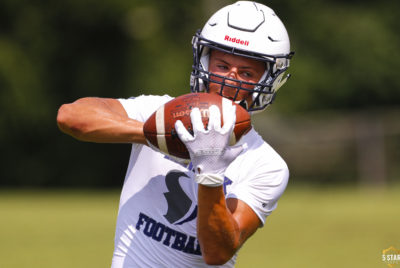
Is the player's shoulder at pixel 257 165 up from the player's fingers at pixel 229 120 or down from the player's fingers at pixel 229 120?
down

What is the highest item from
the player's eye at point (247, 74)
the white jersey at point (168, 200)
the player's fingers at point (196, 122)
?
the player's fingers at point (196, 122)

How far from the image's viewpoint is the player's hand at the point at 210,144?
11.1 ft

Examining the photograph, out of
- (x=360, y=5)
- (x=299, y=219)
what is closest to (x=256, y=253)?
(x=299, y=219)

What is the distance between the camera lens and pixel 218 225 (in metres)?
3.61

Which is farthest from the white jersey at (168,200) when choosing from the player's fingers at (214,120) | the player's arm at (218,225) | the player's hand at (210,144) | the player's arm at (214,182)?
the player's fingers at (214,120)

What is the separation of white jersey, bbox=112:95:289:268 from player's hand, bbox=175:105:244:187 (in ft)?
1.78

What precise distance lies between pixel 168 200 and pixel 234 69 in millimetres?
862

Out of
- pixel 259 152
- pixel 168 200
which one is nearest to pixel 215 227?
pixel 168 200

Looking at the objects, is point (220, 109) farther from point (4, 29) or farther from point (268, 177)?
point (4, 29)

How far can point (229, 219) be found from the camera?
3.66 meters

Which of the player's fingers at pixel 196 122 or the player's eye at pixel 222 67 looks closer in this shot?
the player's fingers at pixel 196 122

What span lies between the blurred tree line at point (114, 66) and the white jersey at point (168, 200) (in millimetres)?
19483

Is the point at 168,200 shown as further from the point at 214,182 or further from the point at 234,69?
the point at 234,69

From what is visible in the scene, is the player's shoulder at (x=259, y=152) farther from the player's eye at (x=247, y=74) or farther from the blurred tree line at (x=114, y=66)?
the blurred tree line at (x=114, y=66)
